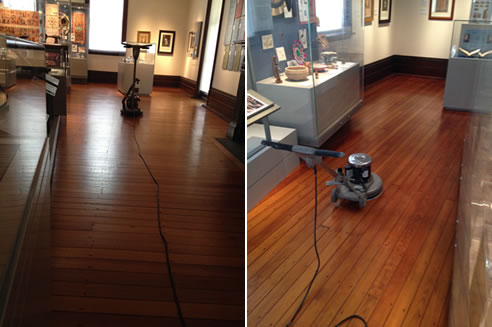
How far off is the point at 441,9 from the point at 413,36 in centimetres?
55

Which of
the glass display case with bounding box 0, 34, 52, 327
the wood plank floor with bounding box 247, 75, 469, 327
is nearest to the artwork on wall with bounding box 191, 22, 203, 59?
the wood plank floor with bounding box 247, 75, 469, 327

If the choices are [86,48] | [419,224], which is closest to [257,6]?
[419,224]

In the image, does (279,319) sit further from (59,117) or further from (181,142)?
(59,117)

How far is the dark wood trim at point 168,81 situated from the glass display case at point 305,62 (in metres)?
5.01

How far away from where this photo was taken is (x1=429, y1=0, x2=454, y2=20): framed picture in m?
Result: 4.74

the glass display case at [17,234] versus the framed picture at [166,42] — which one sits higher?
the framed picture at [166,42]

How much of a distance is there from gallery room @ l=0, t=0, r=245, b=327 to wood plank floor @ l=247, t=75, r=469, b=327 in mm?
93

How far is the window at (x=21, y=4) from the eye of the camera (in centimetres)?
377

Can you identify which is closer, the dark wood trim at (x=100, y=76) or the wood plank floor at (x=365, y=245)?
the wood plank floor at (x=365, y=245)

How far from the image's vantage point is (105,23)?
8.51 meters

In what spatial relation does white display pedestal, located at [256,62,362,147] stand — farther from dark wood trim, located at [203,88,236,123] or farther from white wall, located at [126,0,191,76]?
white wall, located at [126,0,191,76]

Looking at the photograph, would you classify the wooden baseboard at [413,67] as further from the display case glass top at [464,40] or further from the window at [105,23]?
the window at [105,23]

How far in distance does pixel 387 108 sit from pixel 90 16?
5737 mm

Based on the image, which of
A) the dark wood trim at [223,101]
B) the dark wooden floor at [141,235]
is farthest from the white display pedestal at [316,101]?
the dark wooden floor at [141,235]
